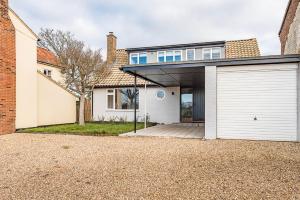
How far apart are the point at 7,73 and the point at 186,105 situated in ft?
38.5

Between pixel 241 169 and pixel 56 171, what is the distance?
3935 mm

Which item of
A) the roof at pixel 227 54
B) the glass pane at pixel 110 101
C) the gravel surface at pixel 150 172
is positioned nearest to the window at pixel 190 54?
the roof at pixel 227 54

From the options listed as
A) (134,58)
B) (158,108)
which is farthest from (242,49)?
(134,58)

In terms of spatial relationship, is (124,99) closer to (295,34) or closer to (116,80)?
(116,80)

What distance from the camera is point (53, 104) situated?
15234mm

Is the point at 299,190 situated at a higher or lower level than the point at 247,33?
lower

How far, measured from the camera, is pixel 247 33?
23.2m

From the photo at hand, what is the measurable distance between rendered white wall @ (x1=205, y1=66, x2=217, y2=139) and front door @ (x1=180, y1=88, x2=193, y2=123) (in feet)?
26.9

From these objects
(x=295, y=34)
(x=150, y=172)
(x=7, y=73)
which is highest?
(x=295, y=34)

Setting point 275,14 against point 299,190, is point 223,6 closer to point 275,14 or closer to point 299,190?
point 275,14

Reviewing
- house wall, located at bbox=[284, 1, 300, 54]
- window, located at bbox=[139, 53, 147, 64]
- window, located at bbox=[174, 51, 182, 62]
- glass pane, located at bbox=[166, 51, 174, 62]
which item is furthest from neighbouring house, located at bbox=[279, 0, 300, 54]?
window, located at bbox=[139, 53, 147, 64]

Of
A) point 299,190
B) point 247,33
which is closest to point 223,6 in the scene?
point 247,33

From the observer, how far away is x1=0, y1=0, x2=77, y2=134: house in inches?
442

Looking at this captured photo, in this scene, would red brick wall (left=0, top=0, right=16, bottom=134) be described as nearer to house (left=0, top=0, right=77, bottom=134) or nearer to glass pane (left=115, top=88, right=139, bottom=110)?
house (left=0, top=0, right=77, bottom=134)
